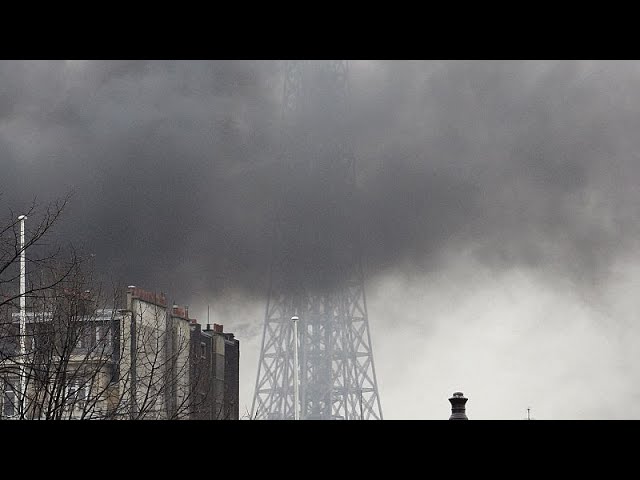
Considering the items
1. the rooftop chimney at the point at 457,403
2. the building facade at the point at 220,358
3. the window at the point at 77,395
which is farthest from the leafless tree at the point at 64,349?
the building facade at the point at 220,358

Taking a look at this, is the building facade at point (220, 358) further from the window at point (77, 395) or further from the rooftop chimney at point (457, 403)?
the window at point (77, 395)

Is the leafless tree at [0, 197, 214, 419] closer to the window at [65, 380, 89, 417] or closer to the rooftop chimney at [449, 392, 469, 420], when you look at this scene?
the window at [65, 380, 89, 417]

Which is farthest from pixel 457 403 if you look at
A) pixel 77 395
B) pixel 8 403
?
pixel 8 403

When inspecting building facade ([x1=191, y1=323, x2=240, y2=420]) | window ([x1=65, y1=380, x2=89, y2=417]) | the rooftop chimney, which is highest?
building facade ([x1=191, y1=323, x2=240, y2=420])

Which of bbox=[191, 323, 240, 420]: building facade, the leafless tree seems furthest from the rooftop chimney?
bbox=[191, 323, 240, 420]: building facade

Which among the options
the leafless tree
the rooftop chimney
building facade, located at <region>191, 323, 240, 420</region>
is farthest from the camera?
building facade, located at <region>191, 323, 240, 420</region>

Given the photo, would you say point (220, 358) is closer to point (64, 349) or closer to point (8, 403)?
point (8, 403)

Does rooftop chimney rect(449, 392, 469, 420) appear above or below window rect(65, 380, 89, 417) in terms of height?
above

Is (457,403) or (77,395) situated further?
(457,403)

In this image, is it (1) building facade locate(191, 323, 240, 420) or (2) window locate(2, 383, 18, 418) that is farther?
(1) building facade locate(191, 323, 240, 420)

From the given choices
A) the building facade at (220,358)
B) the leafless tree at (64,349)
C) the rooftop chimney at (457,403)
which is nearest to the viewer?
the leafless tree at (64,349)
